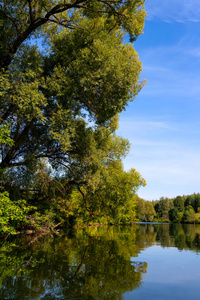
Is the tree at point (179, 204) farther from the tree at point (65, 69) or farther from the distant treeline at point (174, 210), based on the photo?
the tree at point (65, 69)

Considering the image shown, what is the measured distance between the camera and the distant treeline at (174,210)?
111463 mm

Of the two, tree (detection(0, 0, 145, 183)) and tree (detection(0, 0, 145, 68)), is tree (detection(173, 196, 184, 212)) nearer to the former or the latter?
tree (detection(0, 0, 145, 183))

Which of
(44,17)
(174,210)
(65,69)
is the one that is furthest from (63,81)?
(174,210)

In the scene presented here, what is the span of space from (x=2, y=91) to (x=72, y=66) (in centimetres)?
467

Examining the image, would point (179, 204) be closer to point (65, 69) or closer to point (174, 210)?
point (174, 210)

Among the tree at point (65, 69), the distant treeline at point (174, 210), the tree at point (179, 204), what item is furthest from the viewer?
the tree at point (179, 204)

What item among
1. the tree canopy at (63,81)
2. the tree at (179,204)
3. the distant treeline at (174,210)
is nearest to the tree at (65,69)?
the tree canopy at (63,81)

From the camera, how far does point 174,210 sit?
414ft

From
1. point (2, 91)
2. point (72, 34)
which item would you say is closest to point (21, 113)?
point (2, 91)

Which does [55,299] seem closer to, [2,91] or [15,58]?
[2,91]

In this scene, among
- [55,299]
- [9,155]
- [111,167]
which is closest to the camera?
[55,299]

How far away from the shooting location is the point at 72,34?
15172 mm

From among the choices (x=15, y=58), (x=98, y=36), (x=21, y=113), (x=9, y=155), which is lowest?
(x=9, y=155)

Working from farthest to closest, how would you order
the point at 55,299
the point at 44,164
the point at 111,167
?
the point at 111,167 → the point at 44,164 → the point at 55,299
